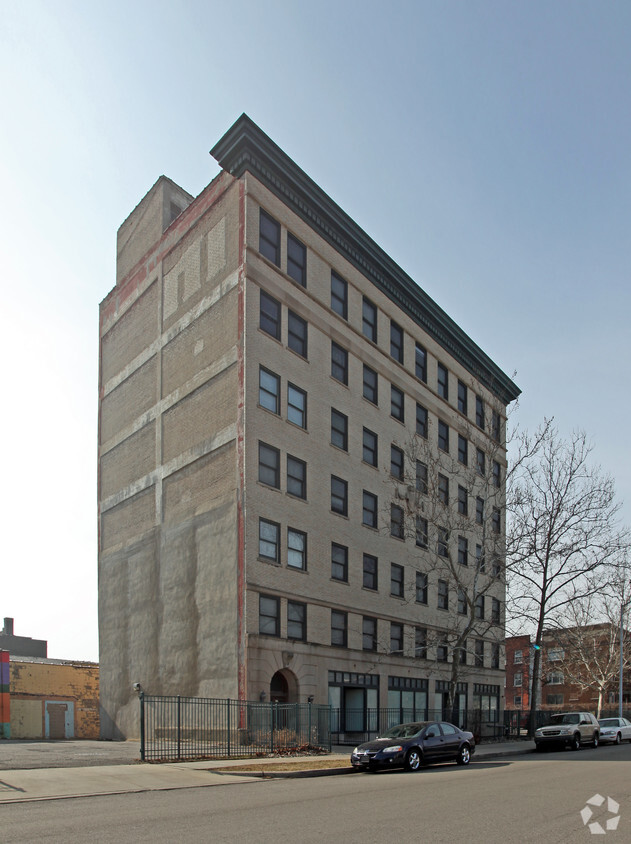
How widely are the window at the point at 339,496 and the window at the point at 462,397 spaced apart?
15.6m

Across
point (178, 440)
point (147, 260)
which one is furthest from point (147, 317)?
point (178, 440)

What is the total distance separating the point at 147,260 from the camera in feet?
135

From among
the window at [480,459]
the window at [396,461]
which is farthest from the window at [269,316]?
the window at [480,459]

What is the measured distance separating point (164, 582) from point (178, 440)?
6.16 m

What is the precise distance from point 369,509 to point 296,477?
670 centimetres

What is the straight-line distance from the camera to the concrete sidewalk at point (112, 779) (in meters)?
15.5

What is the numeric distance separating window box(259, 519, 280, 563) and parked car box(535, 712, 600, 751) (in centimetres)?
1322

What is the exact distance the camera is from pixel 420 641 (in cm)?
4266

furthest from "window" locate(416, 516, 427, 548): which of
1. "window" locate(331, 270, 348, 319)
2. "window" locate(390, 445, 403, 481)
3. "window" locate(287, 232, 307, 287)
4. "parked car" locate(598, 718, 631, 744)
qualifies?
"window" locate(287, 232, 307, 287)

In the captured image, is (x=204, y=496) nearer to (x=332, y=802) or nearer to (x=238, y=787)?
(x=238, y=787)

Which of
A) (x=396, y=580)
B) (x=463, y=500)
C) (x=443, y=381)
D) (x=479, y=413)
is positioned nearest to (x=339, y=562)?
(x=396, y=580)

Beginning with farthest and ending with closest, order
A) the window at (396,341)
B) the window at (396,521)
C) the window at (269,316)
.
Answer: the window at (396,341), the window at (396,521), the window at (269,316)

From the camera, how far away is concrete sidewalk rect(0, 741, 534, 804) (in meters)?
15.5

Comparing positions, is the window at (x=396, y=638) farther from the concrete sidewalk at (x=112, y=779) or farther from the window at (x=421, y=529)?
the concrete sidewalk at (x=112, y=779)
